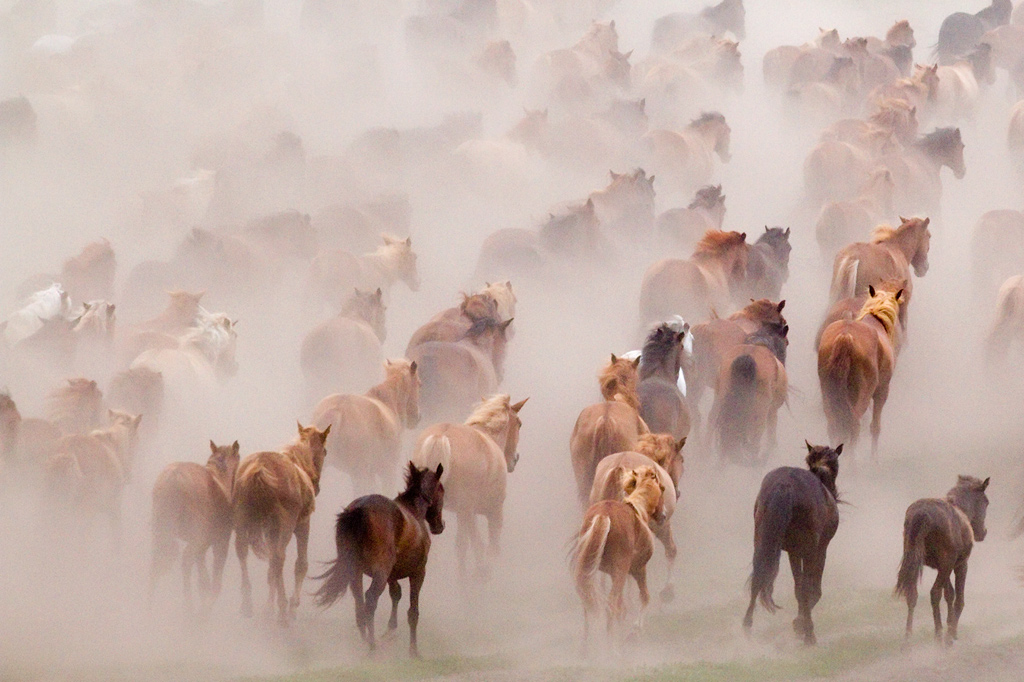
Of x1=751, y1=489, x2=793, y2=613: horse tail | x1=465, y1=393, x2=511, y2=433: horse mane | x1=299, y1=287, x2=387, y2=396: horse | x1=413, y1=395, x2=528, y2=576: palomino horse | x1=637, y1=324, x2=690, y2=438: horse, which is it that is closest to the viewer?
x1=751, y1=489, x2=793, y2=613: horse tail

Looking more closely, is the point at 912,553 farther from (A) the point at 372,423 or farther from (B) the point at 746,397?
(A) the point at 372,423

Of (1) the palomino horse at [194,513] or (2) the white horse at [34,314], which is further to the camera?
(2) the white horse at [34,314]

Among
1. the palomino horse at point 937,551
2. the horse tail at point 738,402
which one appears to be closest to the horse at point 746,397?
the horse tail at point 738,402

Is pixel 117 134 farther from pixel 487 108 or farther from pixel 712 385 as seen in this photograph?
pixel 712 385

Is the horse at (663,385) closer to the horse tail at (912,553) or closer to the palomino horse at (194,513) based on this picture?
the horse tail at (912,553)

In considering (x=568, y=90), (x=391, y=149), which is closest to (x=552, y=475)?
(x=391, y=149)

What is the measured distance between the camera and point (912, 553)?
240 inches

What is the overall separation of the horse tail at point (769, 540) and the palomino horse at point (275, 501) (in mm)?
2369

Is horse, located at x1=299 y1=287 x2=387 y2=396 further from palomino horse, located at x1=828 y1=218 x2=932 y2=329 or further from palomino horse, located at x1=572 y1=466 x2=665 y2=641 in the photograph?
palomino horse, located at x1=828 y1=218 x2=932 y2=329

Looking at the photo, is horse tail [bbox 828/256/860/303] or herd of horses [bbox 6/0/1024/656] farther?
horse tail [bbox 828/256/860/303]

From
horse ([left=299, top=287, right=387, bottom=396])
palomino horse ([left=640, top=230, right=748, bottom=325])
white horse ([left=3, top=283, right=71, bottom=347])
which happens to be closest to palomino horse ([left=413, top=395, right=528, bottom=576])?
horse ([left=299, top=287, right=387, bottom=396])

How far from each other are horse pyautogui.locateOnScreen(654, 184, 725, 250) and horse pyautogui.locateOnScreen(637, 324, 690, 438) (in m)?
3.49

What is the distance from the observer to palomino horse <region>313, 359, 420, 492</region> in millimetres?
7312

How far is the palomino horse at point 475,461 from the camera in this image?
6.75 meters
